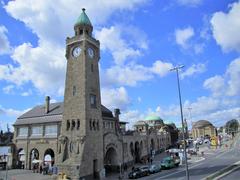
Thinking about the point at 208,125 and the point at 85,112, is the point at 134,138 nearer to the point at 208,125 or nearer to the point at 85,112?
the point at 85,112

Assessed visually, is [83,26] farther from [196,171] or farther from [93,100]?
[196,171]

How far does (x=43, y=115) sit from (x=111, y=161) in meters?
17.3

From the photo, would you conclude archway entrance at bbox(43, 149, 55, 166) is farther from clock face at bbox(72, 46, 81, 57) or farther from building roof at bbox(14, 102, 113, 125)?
clock face at bbox(72, 46, 81, 57)

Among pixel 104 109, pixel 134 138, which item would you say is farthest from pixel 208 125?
pixel 104 109

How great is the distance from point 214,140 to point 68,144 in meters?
79.2

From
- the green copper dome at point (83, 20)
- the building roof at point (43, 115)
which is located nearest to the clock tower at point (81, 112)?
the green copper dome at point (83, 20)

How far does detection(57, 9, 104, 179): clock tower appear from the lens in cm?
4897

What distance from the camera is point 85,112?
50188 millimetres

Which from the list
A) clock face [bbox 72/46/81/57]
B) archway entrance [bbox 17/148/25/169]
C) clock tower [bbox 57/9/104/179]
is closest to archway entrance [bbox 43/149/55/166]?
archway entrance [bbox 17/148/25/169]

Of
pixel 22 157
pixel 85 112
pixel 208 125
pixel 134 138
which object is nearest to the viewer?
pixel 85 112

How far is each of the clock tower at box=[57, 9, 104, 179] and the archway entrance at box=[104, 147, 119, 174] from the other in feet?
22.4

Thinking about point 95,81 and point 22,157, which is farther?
point 22,157

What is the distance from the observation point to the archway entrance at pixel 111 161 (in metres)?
59.5

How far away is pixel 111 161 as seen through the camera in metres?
60.2
